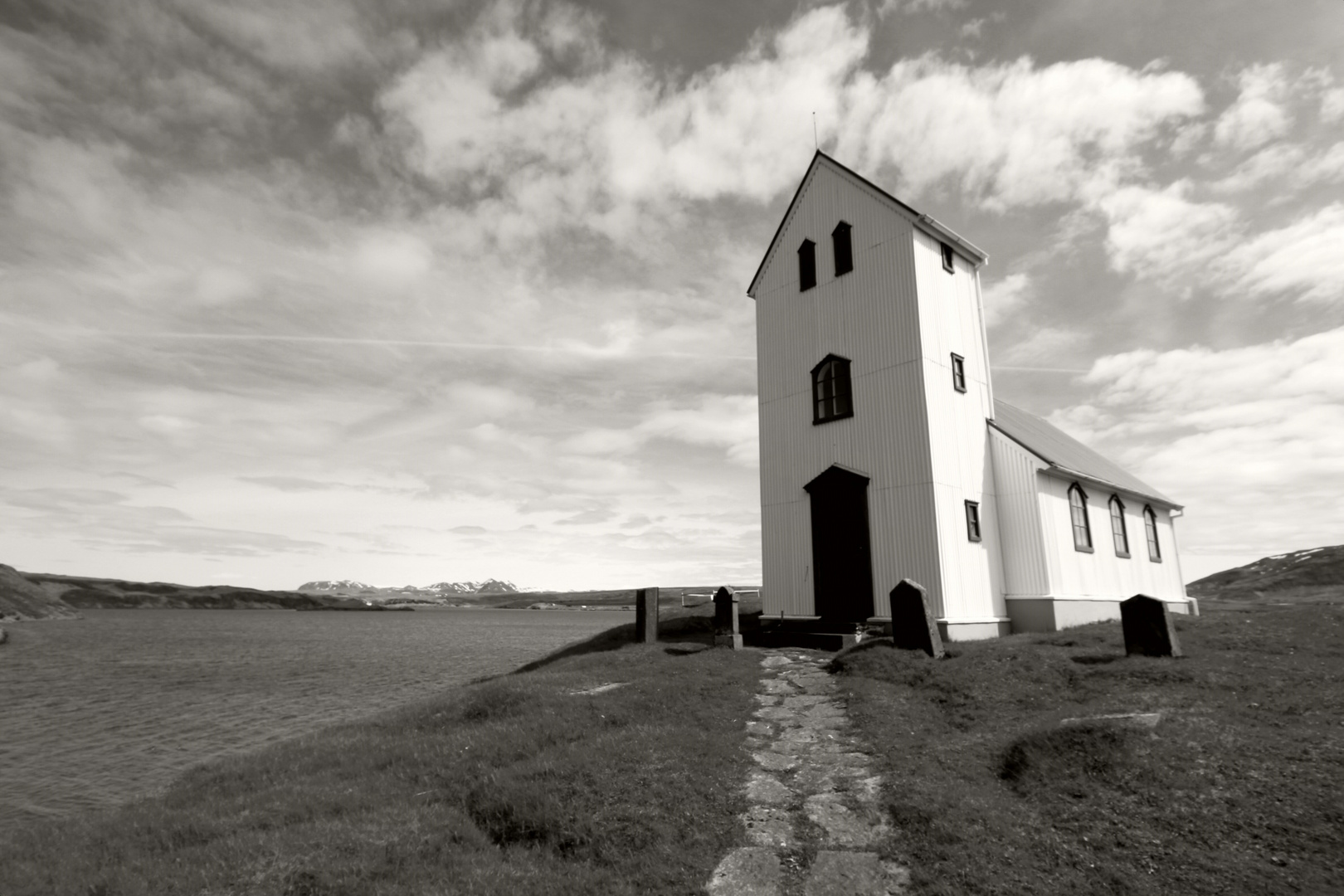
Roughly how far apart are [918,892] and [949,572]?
51.3ft

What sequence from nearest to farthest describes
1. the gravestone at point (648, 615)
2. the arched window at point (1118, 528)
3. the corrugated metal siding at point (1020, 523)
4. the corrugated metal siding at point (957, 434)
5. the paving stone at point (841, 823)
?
1. the paving stone at point (841, 823)
2. the corrugated metal siding at point (957, 434)
3. the corrugated metal siding at point (1020, 523)
4. the gravestone at point (648, 615)
5. the arched window at point (1118, 528)

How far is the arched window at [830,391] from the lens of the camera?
25375 mm

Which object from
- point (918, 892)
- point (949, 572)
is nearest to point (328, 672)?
point (949, 572)

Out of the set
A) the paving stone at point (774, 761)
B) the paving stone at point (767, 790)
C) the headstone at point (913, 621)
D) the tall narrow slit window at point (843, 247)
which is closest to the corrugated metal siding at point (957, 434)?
the tall narrow slit window at point (843, 247)

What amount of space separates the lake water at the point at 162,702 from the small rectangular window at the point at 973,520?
23.3 metres

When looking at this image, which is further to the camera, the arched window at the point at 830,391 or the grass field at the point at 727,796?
the arched window at the point at 830,391

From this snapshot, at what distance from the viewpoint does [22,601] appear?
13962 cm

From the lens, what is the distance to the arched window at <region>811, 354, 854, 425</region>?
25.4 metres

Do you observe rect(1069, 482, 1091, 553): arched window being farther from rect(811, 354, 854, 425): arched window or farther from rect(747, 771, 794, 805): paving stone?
rect(747, 771, 794, 805): paving stone

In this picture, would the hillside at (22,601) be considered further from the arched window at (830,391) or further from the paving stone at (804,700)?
the paving stone at (804,700)

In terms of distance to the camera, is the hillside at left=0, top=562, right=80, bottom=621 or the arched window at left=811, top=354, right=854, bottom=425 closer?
the arched window at left=811, top=354, right=854, bottom=425

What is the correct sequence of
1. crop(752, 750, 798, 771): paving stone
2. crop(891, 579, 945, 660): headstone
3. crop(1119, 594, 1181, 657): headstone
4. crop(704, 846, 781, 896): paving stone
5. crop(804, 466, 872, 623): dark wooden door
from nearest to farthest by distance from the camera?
1. crop(704, 846, 781, 896): paving stone
2. crop(752, 750, 798, 771): paving stone
3. crop(1119, 594, 1181, 657): headstone
4. crop(891, 579, 945, 660): headstone
5. crop(804, 466, 872, 623): dark wooden door

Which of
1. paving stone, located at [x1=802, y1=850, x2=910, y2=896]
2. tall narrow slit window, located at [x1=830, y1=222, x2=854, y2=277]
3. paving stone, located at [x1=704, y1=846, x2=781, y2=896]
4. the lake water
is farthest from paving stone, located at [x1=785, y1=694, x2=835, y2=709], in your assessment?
the lake water

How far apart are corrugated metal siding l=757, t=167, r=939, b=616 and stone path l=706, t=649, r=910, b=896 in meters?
9.19
